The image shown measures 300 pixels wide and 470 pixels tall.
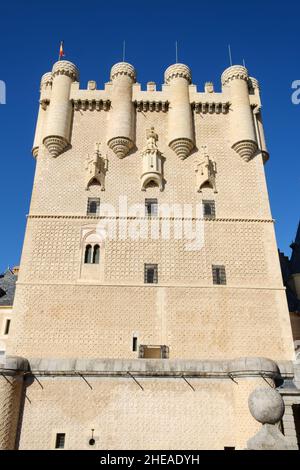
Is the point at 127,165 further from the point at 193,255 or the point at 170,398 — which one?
the point at 170,398

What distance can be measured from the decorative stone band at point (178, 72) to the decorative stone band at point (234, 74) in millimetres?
1988

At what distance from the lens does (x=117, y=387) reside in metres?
11.6

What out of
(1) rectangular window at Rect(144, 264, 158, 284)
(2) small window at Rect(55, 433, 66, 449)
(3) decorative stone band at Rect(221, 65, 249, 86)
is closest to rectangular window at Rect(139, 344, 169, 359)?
(1) rectangular window at Rect(144, 264, 158, 284)

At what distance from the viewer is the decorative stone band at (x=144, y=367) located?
11.6 metres

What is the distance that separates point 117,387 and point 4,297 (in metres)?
14.6

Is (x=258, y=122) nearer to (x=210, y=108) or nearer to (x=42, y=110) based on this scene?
(x=210, y=108)

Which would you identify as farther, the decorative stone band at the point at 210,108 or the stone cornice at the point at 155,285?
the decorative stone band at the point at 210,108

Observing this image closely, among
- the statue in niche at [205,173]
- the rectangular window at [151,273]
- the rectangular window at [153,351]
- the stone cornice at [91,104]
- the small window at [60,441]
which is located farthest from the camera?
the stone cornice at [91,104]

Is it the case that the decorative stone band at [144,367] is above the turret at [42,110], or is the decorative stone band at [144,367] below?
below

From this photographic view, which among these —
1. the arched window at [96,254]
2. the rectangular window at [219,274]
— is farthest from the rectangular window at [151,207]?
the rectangular window at [219,274]

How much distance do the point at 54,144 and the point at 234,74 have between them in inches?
422

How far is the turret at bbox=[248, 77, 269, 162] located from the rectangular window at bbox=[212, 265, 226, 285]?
7129mm

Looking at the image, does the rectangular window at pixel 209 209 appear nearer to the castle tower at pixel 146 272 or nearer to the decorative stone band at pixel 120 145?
the castle tower at pixel 146 272
